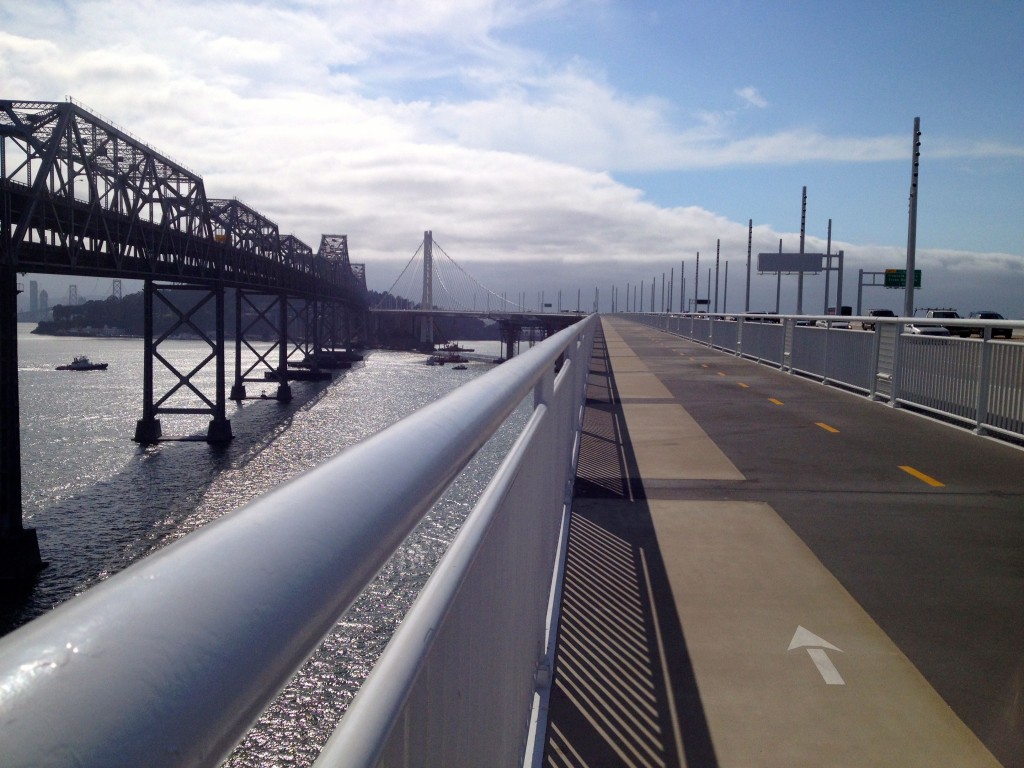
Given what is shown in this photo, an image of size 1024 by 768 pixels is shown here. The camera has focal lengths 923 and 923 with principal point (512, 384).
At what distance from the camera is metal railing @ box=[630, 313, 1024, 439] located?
1040 cm

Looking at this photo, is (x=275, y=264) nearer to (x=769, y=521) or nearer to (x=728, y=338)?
(x=728, y=338)

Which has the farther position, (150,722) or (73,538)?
(73,538)

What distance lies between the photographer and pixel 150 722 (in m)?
0.62

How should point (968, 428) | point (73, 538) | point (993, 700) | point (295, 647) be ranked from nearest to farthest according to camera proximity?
point (295, 647)
point (993, 700)
point (968, 428)
point (73, 538)

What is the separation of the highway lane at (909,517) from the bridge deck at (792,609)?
0.06 feet

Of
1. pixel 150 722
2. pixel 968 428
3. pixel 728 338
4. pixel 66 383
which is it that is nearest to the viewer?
pixel 150 722

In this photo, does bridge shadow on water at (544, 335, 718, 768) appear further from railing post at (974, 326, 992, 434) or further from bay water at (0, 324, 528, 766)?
railing post at (974, 326, 992, 434)

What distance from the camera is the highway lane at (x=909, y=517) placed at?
13.6 ft

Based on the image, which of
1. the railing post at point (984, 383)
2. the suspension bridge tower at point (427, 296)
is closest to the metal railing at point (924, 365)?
the railing post at point (984, 383)

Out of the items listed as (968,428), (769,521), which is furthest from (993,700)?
(968,428)

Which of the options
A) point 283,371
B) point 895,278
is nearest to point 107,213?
point 283,371

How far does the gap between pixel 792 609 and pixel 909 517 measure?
2.43 m

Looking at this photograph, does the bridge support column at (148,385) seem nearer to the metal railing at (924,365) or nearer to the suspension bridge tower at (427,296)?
the metal railing at (924,365)

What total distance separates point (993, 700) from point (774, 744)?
1.05 m
